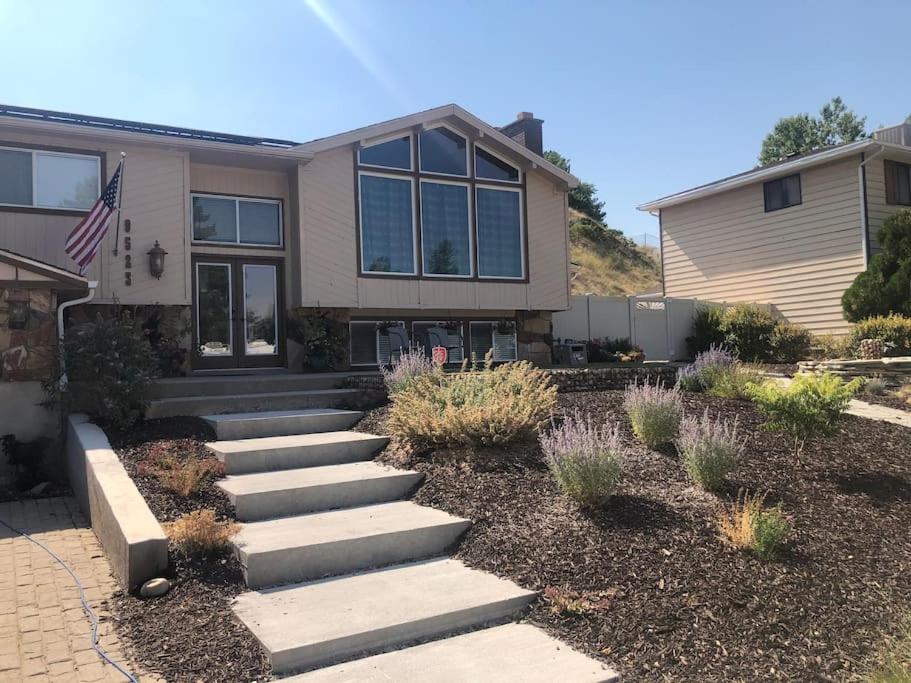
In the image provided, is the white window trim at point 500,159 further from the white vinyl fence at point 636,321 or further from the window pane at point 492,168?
the white vinyl fence at point 636,321

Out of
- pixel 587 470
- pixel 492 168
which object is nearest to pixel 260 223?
pixel 492 168

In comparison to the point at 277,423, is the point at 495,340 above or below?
above

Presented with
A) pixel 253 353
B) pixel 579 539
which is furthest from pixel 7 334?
pixel 579 539

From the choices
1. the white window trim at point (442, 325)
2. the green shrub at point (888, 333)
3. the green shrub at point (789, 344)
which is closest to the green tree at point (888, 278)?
the green shrub at point (888, 333)

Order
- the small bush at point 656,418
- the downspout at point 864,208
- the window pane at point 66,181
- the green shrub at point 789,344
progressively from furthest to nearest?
the green shrub at point 789,344 < the downspout at point 864,208 < the window pane at point 66,181 < the small bush at point 656,418

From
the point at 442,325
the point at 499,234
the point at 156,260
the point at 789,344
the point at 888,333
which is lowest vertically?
the point at 789,344

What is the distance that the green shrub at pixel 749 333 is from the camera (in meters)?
16.4

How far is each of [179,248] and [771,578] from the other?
30.6 ft

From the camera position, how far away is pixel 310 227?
11.4m

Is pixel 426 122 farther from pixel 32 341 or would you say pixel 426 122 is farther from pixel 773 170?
pixel 773 170

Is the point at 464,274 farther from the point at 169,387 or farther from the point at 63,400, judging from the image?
the point at 63,400

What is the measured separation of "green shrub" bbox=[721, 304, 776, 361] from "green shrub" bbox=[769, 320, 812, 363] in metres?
0.17

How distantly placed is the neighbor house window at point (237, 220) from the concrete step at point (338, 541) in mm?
7376

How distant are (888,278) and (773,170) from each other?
13.7 feet
